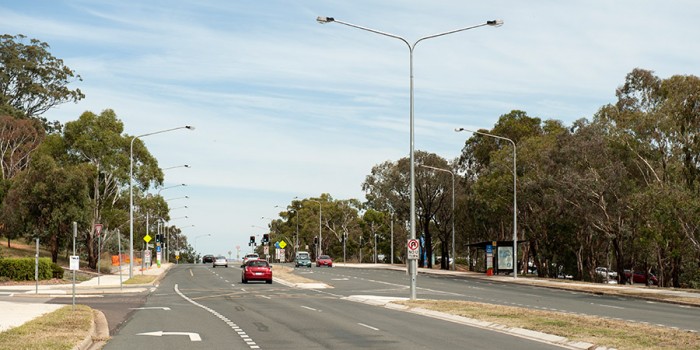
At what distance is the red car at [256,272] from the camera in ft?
178

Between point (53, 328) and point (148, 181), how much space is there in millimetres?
57831

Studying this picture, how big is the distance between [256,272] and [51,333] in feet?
120

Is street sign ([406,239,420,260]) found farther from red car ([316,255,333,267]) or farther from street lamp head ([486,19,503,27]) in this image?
red car ([316,255,333,267])

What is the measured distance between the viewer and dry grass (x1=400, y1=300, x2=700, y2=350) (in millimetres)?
16844

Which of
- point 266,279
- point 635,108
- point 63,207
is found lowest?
point 266,279

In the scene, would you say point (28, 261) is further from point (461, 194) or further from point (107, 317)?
point (461, 194)

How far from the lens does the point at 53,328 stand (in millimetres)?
19094

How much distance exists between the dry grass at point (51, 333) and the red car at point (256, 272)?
30.4m

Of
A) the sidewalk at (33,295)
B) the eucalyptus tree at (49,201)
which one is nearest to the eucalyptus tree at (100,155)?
the eucalyptus tree at (49,201)

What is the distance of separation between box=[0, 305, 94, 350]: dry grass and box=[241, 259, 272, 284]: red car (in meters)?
30.4

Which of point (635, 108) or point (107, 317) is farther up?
point (635, 108)

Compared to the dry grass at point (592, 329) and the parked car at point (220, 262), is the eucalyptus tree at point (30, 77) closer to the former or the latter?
the parked car at point (220, 262)

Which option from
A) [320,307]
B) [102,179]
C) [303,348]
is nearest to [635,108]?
[320,307]

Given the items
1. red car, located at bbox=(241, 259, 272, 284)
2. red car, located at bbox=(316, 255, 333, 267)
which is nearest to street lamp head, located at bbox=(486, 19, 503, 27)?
red car, located at bbox=(241, 259, 272, 284)
